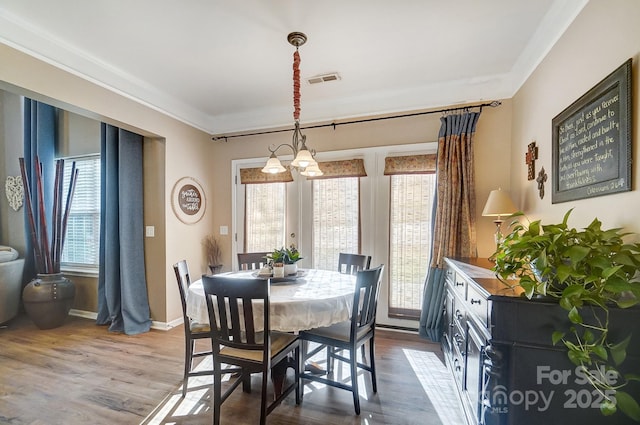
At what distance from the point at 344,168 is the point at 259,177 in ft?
3.90

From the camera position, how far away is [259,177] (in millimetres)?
3793

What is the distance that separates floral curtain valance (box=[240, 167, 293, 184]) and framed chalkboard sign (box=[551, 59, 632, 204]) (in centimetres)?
267

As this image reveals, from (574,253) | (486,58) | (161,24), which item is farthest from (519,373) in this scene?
(161,24)

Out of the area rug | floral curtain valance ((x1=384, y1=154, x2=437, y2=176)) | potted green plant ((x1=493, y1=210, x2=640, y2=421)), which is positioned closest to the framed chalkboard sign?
potted green plant ((x1=493, y1=210, x2=640, y2=421))

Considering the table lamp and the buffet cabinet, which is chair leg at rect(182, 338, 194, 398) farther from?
the table lamp

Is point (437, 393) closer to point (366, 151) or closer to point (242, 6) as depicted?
point (366, 151)

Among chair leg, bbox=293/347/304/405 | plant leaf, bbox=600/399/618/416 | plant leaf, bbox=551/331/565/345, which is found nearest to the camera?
plant leaf, bbox=600/399/618/416

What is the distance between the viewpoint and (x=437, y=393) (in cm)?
212

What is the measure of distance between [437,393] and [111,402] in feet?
7.82

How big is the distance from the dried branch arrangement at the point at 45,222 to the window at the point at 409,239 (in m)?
4.01

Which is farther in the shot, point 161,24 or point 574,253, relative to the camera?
point 161,24

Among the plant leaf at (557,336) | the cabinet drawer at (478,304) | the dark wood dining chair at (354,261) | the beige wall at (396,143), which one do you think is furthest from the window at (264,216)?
the plant leaf at (557,336)

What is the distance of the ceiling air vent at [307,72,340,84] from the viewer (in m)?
2.79

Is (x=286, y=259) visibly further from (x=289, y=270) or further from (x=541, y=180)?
(x=541, y=180)
